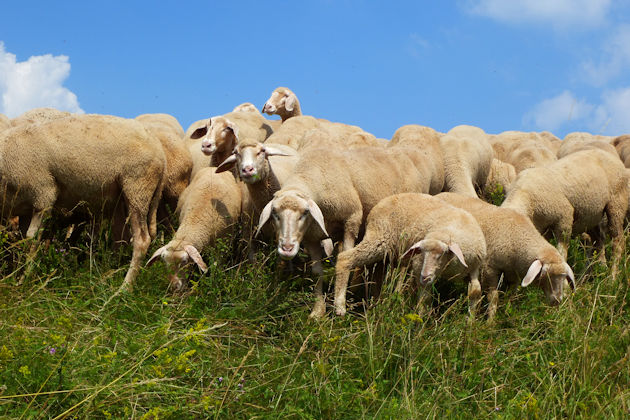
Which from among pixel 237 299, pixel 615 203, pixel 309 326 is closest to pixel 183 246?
pixel 237 299

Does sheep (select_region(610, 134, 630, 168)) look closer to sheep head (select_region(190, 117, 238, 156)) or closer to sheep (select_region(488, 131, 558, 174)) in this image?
sheep (select_region(488, 131, 558, 174))

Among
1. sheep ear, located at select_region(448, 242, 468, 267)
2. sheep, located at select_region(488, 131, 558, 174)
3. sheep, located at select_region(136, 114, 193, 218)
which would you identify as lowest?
sheep ear, located at select_region(448, 242, 468, 267)

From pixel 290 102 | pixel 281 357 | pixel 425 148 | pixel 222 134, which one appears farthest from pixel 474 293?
pixel 290 102

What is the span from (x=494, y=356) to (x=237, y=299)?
2.30 m

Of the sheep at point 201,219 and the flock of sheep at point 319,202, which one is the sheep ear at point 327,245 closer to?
the flock of sheep at point 319,202

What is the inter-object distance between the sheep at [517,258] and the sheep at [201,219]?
9.15 ft

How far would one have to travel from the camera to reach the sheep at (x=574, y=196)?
26.4ft

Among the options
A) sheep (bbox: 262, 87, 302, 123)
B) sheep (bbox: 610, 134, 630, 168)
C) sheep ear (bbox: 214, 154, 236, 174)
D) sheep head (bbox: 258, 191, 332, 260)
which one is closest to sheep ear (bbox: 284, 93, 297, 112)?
sheep (bbox: 262, 87, 302, 123)

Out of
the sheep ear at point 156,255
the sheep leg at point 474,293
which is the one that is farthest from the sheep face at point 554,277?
the sheep ear at point 156,255

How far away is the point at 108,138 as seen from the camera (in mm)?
7395

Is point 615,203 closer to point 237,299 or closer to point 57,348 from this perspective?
point 237,299

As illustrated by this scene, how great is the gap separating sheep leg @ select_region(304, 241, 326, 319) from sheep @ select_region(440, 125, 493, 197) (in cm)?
344

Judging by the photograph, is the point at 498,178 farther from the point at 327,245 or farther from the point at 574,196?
the point at 327,245

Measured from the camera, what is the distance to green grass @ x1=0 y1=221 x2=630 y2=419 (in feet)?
13.7
